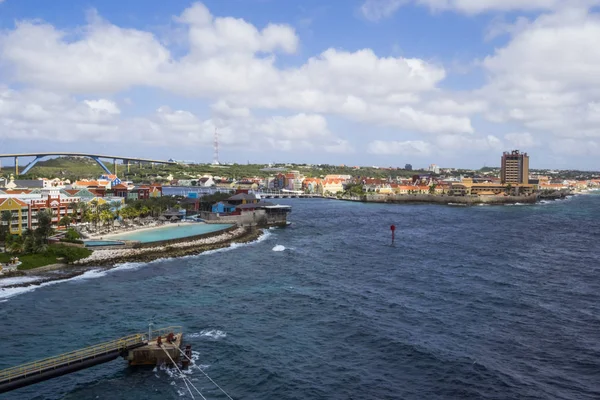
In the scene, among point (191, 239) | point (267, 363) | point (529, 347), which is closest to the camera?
point (267, 363)

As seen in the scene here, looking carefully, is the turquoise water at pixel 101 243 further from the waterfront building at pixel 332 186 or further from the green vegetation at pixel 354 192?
the waterfront building at pixel 332 186

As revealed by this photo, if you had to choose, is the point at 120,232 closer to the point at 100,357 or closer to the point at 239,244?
the point at 239,244

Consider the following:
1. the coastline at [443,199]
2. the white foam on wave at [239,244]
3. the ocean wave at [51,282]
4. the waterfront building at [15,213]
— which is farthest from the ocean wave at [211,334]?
the coastline at [443,199]

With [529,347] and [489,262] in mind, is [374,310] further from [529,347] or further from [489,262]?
[489,262]

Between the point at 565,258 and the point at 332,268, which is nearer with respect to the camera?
the point at 332,268

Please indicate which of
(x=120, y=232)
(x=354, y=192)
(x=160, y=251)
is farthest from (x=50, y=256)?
(x=354, y=192)

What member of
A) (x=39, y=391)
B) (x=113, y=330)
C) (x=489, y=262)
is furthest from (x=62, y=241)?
(x=489, y=262)
